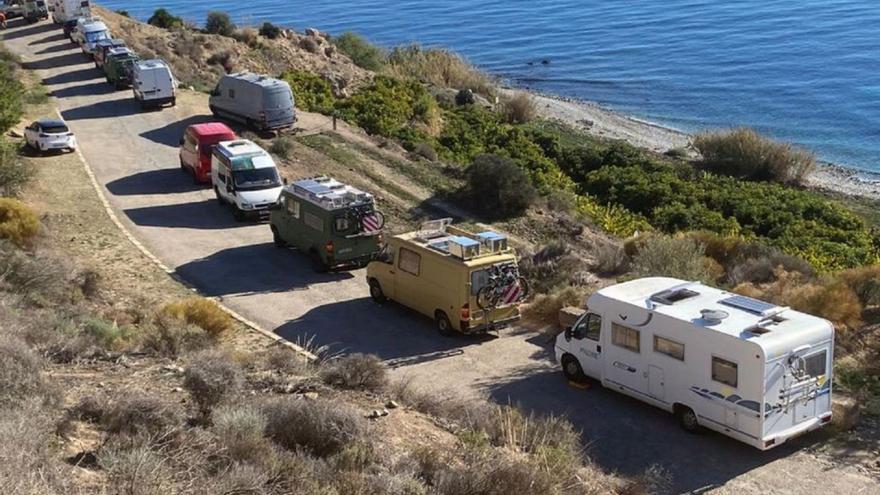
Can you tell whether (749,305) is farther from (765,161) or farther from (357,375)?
(765,161)

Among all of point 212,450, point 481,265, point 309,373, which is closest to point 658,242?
point 481,265

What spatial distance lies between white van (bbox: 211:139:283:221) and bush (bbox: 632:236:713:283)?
11.2 meters

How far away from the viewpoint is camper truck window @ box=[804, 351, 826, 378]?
47.6 ft

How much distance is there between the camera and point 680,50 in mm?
83000

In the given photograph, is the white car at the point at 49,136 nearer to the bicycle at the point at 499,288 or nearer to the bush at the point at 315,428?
the bicycle at the point at 499,288

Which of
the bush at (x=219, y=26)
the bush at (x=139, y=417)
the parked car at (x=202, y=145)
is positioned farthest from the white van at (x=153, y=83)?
the bush at (x=139, y=417)

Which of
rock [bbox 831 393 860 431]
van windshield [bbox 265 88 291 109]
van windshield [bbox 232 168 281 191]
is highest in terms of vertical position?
van windshield [bbox 265 88 291 109]

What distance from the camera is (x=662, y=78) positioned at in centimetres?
7338

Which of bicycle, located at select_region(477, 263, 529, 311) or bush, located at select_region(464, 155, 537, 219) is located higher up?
bicycle, located at select_region(477, 263, 529, 311)

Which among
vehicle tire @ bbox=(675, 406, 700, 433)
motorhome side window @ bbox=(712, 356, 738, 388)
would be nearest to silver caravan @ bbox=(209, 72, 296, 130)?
vehicle tire @ bbox=(675, 406, 700, 433)

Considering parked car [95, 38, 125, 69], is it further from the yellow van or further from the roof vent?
the roof vent

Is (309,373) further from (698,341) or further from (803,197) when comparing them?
(803,197)

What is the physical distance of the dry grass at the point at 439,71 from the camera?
6312 centimetres

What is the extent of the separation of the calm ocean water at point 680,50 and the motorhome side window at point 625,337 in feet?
127
